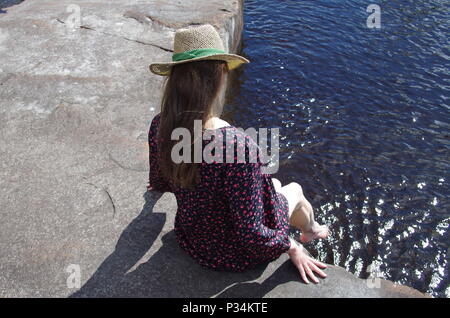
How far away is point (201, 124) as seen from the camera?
1849mm

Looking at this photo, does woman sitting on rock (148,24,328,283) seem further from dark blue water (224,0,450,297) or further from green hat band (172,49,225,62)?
dark blue water (224,0,450,297)

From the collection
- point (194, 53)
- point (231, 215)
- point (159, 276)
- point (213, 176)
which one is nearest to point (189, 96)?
point (194, 53)

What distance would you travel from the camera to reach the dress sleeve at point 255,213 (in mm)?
1872

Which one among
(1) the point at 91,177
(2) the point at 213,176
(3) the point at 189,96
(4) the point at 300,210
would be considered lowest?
(1) the point at 91,177

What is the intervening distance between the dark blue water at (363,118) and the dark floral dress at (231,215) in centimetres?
148

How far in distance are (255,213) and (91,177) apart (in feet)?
5.48

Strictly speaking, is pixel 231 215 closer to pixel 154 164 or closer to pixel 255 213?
pixel 255 213

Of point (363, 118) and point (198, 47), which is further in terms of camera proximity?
point (363, 118)

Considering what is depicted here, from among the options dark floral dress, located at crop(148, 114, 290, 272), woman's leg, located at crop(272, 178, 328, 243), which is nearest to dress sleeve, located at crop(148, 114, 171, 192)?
dark floral dress, located at crop(148, 114, 290, 272)

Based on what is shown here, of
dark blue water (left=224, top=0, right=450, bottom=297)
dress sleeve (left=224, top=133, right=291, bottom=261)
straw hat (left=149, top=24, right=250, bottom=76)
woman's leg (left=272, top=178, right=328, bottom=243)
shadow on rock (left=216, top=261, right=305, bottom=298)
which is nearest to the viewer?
straw hat (left=149, top=24, right=250, bottom=76)

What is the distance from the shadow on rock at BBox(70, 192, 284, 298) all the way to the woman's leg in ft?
1.40

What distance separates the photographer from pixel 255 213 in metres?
1.95

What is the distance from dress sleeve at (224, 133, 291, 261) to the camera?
1.87 meters

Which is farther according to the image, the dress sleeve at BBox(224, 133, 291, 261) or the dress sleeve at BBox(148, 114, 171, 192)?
the dress sleeve at BBox(148, 114, 171, 192)
